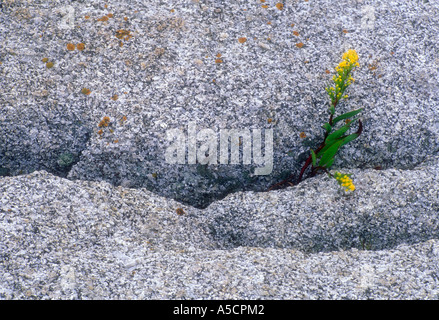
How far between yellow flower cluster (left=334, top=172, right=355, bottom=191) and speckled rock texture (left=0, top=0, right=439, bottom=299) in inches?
7.6

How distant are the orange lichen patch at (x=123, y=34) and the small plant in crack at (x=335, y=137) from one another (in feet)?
8.19

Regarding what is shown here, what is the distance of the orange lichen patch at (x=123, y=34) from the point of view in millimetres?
4914

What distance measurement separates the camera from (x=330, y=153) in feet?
13.9

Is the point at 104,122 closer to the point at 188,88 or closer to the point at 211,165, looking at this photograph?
the point at 188,88

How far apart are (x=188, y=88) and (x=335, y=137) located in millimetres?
1755

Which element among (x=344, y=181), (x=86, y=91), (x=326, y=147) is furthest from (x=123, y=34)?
(x=344, y=181)

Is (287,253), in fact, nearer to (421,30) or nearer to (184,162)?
(184,162)

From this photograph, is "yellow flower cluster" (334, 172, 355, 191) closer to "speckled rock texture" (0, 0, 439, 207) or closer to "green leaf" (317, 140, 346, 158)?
"green leaf" (317, 140, 346, 158)

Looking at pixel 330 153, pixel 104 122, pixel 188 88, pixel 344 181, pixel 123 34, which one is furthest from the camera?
pixel 123 34

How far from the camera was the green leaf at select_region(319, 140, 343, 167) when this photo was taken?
13.6 ft

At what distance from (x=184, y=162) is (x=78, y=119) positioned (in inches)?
51.2

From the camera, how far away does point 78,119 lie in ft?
15.0
